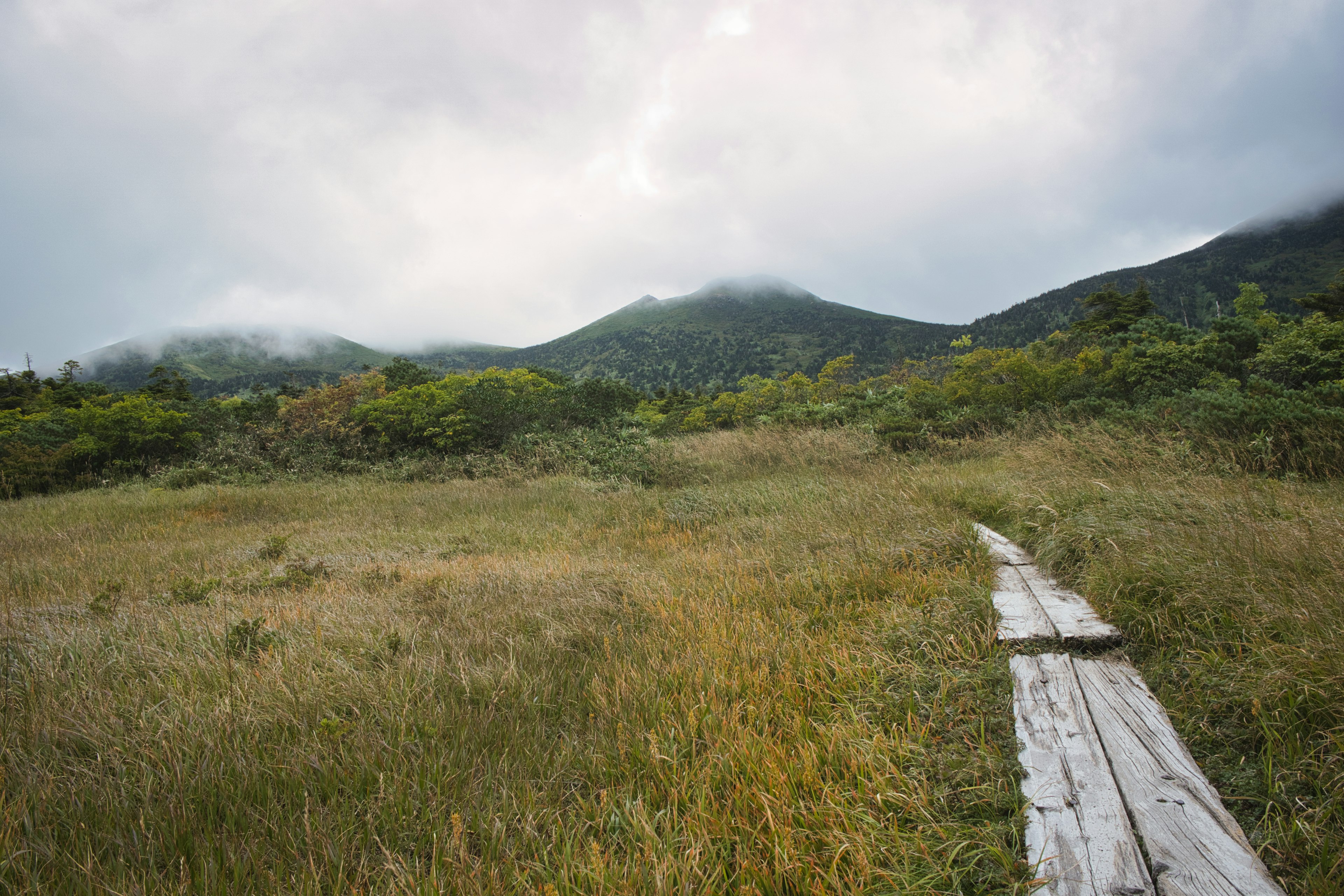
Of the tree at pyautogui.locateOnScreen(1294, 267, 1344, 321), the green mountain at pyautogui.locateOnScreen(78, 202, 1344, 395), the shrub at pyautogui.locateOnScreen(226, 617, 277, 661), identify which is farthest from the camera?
the green mountain at pyautogui.locateOnScreen(78, 202, 1344, 395)

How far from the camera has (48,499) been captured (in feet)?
38.1

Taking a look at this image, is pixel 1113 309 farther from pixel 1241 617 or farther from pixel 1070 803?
pixel 1070 803

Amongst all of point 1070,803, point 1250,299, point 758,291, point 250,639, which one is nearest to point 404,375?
point 250,639

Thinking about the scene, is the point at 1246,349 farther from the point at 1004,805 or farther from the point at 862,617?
the point at 1004,805

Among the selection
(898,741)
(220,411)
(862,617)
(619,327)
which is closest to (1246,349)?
(862,617)

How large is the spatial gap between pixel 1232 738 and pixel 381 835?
3034mm

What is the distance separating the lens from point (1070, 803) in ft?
5.25

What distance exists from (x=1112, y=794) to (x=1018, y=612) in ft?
4.48

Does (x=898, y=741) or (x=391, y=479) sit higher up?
(x=391, y=479)

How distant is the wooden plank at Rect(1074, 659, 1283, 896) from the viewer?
4.35ft

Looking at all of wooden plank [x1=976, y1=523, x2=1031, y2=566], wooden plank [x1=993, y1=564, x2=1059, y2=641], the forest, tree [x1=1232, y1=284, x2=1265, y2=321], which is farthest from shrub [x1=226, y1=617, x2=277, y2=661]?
tree [x1=1232, y1=284, x2=1265, y2=321]

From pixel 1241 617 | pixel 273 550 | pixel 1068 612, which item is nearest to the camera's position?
pixel 1241 617

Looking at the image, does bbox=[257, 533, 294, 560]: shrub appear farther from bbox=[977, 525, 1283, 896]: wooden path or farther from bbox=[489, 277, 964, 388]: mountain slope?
bbox=[489, 277, 964, 388]: mountain slope

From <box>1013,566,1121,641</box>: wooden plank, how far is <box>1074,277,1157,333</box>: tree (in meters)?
28.6
